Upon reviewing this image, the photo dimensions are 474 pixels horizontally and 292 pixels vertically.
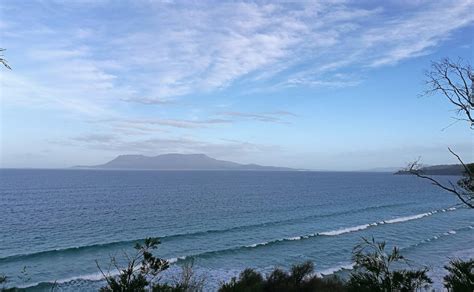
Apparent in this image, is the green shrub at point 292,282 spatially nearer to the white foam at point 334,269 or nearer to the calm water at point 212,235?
the white foam at point 334,269

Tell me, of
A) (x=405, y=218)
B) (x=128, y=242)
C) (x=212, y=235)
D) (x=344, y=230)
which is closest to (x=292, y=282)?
(x=212, y=235)

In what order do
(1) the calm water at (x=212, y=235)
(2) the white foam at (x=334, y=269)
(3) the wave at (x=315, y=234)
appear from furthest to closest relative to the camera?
(3) the wave at (x=315, y=234)
(1) the calm water at (x=212, y=235)
(2) the white foam at (x=334, y=269)

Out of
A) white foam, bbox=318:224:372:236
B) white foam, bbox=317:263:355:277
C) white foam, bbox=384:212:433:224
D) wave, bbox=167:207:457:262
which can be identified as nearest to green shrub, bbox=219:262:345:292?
white foam, bbox=317:263:355:277

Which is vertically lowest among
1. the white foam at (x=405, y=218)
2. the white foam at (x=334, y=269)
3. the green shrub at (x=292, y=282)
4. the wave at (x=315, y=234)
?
the white foam at (x=334, y=269)

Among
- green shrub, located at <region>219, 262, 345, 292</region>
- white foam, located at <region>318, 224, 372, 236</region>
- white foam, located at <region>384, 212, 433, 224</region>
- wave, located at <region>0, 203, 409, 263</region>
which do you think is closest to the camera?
green shrub, located at <region>219, 262, 345, 292</region>

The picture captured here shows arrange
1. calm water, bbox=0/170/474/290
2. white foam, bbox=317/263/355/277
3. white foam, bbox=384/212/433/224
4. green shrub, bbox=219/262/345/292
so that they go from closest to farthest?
green shrub, bbox=219/262/345/292, white foam, bbox=317/263/355/277, calm water, bbox=0/170/474/290, white foam, bbox=384/212/433/224

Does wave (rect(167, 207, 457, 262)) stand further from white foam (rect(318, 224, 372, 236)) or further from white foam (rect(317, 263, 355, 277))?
white foam (rect(317, 263, 355, 277))

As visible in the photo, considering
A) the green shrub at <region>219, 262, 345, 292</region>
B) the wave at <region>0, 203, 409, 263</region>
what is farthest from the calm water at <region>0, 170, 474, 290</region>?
the green shrub at <region>219, 262, 345, 292</region>

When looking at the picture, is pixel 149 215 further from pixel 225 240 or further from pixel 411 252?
pixel 411 252

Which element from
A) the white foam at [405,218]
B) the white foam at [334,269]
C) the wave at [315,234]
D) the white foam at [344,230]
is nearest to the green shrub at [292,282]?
the white foam at [334,269]

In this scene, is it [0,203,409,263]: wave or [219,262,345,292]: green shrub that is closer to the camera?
[219,262,345,292]: green shrub

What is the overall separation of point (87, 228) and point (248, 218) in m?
19.5

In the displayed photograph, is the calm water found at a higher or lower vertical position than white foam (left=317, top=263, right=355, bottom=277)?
higher

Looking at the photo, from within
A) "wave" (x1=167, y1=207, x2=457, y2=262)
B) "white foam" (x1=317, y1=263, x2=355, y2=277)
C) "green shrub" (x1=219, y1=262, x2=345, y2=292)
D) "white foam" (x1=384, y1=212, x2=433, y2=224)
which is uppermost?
"green shrub" (x1=219, y1=262, x2=345, y2=292)
